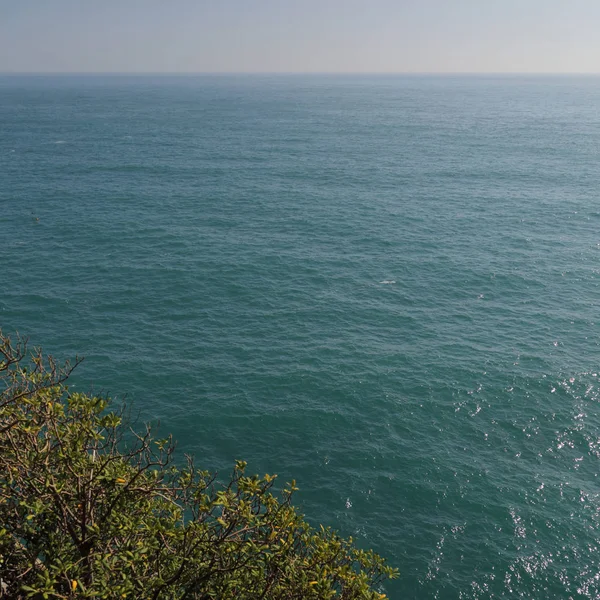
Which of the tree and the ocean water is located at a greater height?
the tree

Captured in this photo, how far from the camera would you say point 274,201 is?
440 feet

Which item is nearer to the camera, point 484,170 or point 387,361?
point 387,361

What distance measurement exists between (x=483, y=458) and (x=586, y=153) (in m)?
169

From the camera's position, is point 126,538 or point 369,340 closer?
point 126,538

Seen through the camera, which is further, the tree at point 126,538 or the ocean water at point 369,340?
the ocean water at point 369,340

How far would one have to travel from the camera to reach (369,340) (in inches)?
3009

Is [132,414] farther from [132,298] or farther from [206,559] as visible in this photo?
[206,559]

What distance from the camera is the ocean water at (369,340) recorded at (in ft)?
166

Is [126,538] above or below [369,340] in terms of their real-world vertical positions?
above

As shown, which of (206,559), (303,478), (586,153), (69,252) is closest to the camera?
(206,559)

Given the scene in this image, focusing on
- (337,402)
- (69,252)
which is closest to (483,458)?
(337,402)

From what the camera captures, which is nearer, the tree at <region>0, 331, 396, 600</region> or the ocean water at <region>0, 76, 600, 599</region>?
the tree at <region>0, 331, 396, 600</region>

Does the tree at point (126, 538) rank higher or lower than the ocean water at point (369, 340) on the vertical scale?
higher

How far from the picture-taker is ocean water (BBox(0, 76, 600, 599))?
5056 cm
